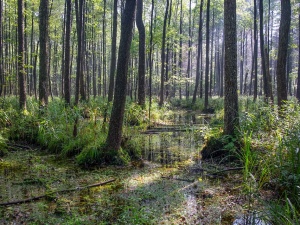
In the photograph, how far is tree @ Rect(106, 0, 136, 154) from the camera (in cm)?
632

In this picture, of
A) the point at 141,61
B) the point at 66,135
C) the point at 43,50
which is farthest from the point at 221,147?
A: the point at 141,61

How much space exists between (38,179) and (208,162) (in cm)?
433

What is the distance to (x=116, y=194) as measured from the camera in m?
4.88

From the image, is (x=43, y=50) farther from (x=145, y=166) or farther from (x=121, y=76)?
(x=145, y=166)

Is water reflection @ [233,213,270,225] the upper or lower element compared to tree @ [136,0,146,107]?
lower

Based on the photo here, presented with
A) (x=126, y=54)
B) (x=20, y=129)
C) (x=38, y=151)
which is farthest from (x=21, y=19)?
(x=126, y=54)

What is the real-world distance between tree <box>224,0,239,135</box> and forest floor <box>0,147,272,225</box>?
4.46 ft

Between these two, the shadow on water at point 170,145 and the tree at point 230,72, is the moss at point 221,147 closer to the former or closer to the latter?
the tree at point 230,72

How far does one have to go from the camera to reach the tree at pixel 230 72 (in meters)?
7.07

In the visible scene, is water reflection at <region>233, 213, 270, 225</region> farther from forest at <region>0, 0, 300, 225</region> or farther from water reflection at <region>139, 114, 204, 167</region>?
water reflection at <region>139, 114, 204, 167</region>

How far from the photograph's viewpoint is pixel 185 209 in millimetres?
4250

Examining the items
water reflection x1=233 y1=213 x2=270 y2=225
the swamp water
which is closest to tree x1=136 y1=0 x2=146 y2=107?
the swamp water

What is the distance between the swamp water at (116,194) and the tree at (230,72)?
58.2 inches

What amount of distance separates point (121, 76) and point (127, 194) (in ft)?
9.82
